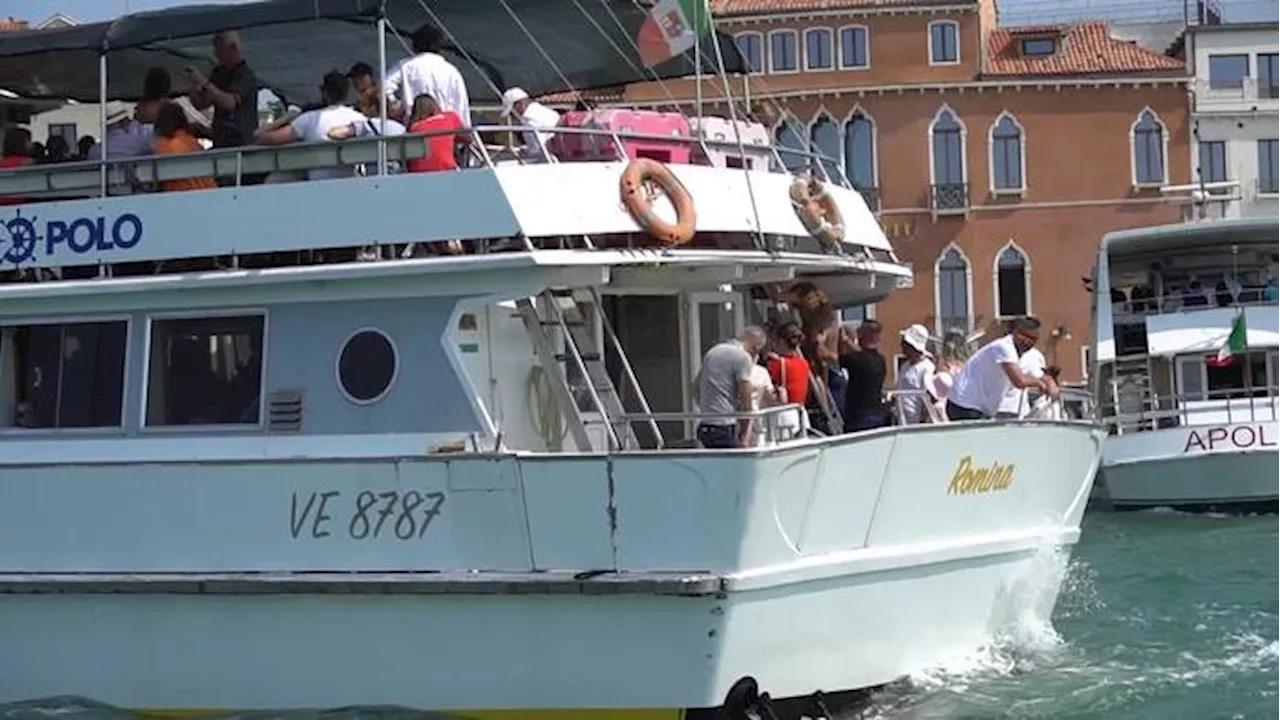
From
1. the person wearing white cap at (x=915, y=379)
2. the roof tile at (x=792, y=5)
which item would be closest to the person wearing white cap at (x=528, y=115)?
the person wearing white cap at (x=915, y=379)

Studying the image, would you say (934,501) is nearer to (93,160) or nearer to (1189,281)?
(93,160)

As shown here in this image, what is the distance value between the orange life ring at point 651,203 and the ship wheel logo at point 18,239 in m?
3.68

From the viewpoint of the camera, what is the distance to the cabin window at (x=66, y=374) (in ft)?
39.3

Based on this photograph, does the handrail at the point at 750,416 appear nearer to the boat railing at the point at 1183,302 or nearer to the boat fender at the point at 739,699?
the boat fender at the point at 739,699

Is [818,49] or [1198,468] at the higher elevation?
[818,49]

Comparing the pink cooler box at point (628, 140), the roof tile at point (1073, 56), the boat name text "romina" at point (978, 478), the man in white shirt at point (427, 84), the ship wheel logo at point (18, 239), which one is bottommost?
the boat name text "romina" at point (978, 478)

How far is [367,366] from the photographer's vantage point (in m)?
11.3

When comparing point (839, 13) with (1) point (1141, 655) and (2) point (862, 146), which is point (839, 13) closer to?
(2) point (862, 146)

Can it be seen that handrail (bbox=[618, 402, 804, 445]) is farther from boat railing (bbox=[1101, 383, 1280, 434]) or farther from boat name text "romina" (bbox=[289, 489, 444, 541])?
boat railing (bbox=[1101, 383, 1280, 434])

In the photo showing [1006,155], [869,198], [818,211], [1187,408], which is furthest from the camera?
[1006,155]

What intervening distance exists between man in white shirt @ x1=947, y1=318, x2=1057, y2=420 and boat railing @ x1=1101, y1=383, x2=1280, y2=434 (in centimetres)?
1536

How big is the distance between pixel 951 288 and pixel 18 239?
41366 mm

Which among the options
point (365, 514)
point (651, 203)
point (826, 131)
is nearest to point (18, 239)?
point (365, 514)

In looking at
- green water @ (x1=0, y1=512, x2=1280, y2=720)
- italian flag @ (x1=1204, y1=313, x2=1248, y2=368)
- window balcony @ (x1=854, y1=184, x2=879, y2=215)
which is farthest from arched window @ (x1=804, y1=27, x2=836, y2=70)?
green water @ (x1=0, y1=512, x2=1280, y2=720)
